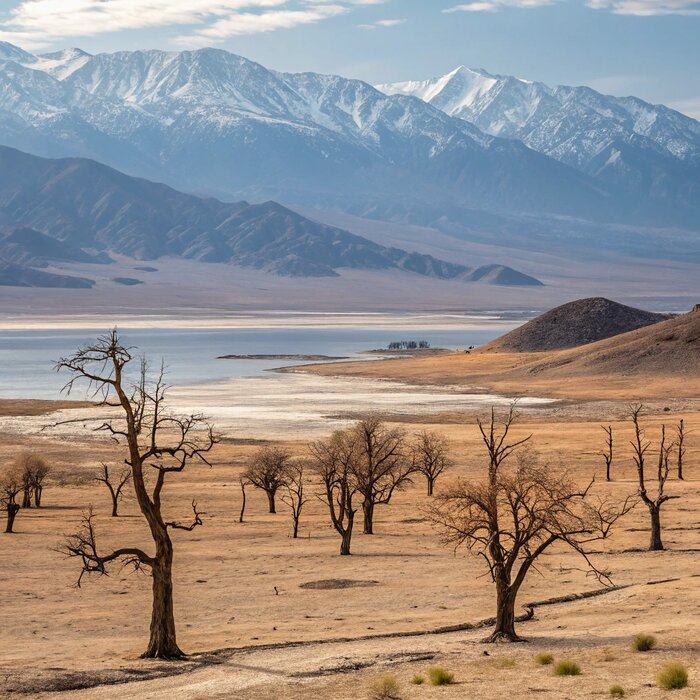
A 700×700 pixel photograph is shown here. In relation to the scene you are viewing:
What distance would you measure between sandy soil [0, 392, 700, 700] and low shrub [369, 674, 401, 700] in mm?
290

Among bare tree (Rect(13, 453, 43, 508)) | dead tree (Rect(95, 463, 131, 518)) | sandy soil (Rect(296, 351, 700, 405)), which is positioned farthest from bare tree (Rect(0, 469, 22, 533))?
sandy soil (Rect(296, 351, 700, 405))

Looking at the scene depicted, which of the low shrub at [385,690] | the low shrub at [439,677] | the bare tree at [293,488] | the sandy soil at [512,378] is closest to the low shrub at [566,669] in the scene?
the low shrub at [439,677]

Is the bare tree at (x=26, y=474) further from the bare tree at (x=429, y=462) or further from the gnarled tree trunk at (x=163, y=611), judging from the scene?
the gnarled tree trunk at (x=163, y=611)

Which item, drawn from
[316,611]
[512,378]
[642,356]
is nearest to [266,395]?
[512,378]

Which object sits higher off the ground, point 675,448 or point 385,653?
point 675,448

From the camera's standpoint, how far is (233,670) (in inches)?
1155

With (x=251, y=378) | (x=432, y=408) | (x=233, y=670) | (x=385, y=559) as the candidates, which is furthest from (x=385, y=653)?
(x=251, y=378)

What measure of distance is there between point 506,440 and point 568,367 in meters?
68.7

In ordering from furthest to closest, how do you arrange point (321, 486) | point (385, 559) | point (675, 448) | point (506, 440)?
point (506, 440), point (675, 448), point (321, 486), point (385, 559)

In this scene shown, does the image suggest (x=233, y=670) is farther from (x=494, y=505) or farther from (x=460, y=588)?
(x=460, y=588)

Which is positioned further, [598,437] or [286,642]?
[598,437]

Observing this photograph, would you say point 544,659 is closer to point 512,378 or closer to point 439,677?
point 439,677

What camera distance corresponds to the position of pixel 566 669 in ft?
88.8

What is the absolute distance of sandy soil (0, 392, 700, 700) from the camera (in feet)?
90.9
